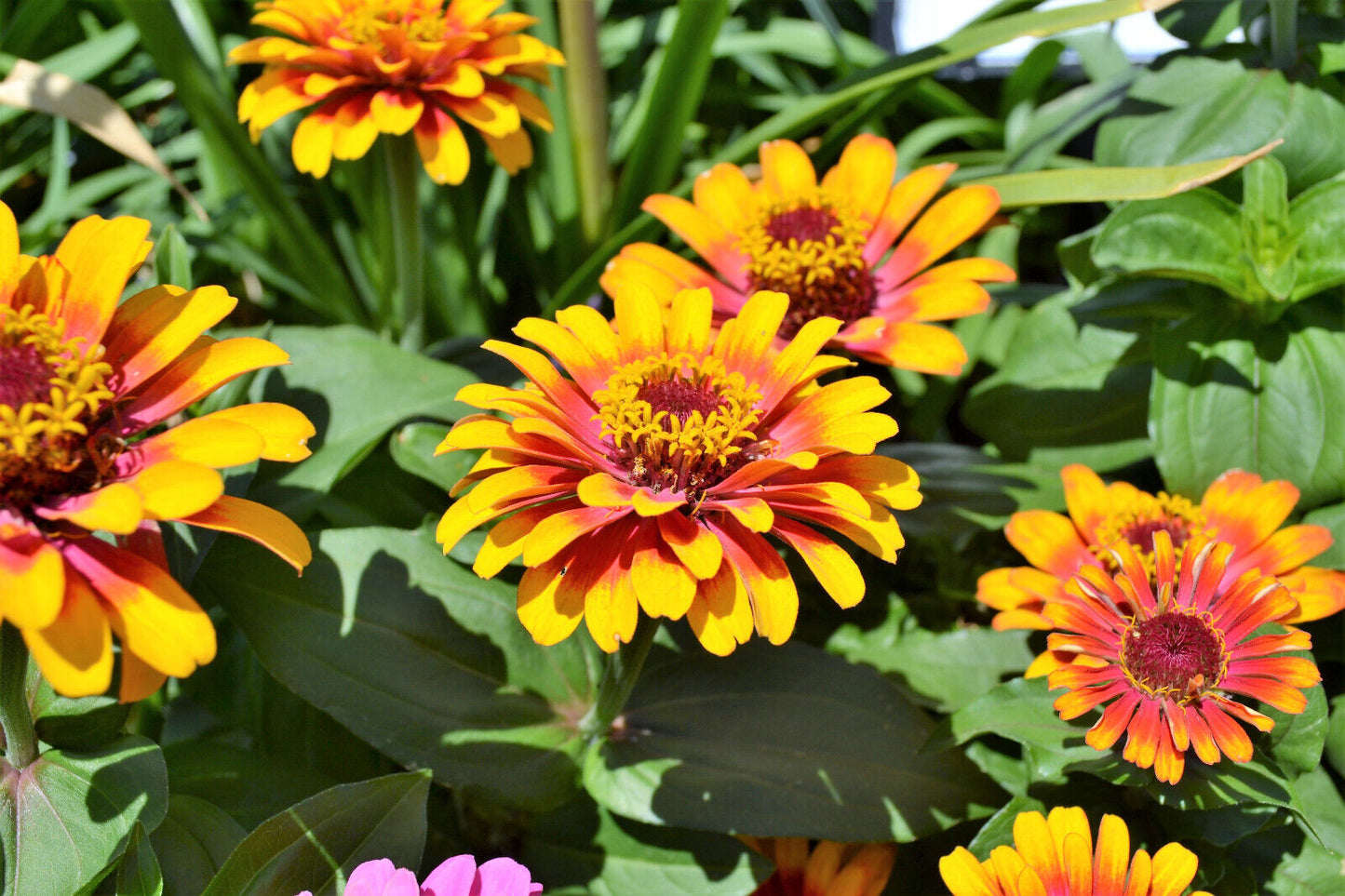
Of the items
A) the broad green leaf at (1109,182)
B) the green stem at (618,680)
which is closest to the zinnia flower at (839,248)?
the broad green leaf at (1109,182)

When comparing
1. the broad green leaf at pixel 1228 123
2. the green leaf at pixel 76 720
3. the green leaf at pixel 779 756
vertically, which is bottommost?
the green leaf at pixel 779 756

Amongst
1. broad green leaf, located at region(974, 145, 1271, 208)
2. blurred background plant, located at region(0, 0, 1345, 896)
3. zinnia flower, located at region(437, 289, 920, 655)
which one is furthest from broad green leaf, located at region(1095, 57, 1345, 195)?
zinnia flower, located at region(437, 289, 920, 655)

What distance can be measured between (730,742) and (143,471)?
574mm

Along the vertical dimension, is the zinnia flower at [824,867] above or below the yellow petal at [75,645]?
below

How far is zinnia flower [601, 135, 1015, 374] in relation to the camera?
3.31ft

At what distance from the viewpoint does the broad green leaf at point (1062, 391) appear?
1288 millimetres

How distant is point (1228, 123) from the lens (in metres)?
1.24

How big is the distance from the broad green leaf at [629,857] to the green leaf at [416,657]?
0.29 feet

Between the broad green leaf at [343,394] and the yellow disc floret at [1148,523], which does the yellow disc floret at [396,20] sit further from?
the yellow disc floret at [1148,523]

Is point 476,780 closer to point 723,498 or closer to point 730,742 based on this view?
point 730,742

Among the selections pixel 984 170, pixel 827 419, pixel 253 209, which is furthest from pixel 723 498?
pixel 253 209

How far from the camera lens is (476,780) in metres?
0.92

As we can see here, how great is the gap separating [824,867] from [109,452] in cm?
70

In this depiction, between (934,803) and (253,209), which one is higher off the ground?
(253,209)
